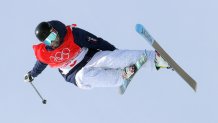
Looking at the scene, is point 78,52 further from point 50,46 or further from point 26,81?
point 26,81

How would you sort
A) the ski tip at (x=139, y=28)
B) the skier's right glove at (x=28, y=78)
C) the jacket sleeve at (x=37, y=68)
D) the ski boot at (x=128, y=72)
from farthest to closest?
the skier's right glove at (x=28, y=78)
the jacket sleeve at (x=37, y=68)
the ski boot at (x=128, y=72)
the ski tip at (x=139, y=28)

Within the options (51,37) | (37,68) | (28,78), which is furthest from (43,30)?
(28,78)

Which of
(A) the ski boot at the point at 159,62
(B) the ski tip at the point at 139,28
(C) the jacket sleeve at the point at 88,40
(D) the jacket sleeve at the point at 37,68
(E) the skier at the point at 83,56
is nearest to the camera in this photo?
(B) the ski tip at the point at 139,28

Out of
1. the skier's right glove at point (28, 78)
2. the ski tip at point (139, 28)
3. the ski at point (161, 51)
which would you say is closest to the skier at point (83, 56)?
the ski at point (161, 51)

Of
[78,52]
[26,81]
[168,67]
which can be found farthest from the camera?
[26,81]

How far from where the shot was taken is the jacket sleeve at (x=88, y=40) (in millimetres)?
14531

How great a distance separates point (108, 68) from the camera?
47.8 feet

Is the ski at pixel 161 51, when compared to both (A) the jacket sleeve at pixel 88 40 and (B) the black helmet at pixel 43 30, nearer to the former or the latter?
(A) the jacket sleeve at pixel 88 40

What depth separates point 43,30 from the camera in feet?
46.4

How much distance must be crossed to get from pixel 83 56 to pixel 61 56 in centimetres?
48

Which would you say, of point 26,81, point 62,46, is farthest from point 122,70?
point 26,81

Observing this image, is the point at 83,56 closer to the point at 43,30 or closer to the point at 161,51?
the point at 43,30

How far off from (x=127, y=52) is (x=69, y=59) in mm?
1351

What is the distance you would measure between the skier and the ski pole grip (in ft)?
1.93
